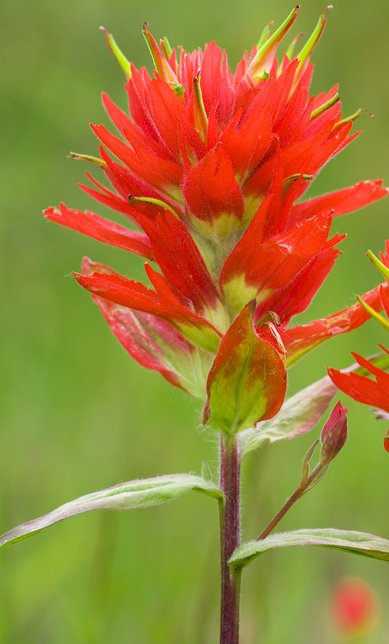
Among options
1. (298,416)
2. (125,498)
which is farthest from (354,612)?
(125,498)

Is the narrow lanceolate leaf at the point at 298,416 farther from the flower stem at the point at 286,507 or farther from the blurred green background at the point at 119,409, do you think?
the blurred green background at the point at 119,409

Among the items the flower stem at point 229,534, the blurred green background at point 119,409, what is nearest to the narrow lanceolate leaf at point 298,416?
the flower stem at point 229,534

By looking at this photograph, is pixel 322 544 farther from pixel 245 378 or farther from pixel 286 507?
pixel 245 378

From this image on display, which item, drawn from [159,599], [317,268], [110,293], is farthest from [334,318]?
[159,599]

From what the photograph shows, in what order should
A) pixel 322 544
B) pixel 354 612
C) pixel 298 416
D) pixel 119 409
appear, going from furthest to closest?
pixel 119 409
pixel 354 612
pixel 298 416
pixel 322 544

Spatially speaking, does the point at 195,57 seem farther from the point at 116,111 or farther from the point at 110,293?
the point at 110,293

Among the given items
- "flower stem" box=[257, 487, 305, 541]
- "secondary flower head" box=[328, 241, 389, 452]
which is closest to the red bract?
"secondary flower head" box=[328, 241, 389, 452]

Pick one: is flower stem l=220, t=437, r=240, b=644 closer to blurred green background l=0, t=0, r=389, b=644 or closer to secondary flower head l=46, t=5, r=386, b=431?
secondary flower head l=46, t=5, r=386, b=431
